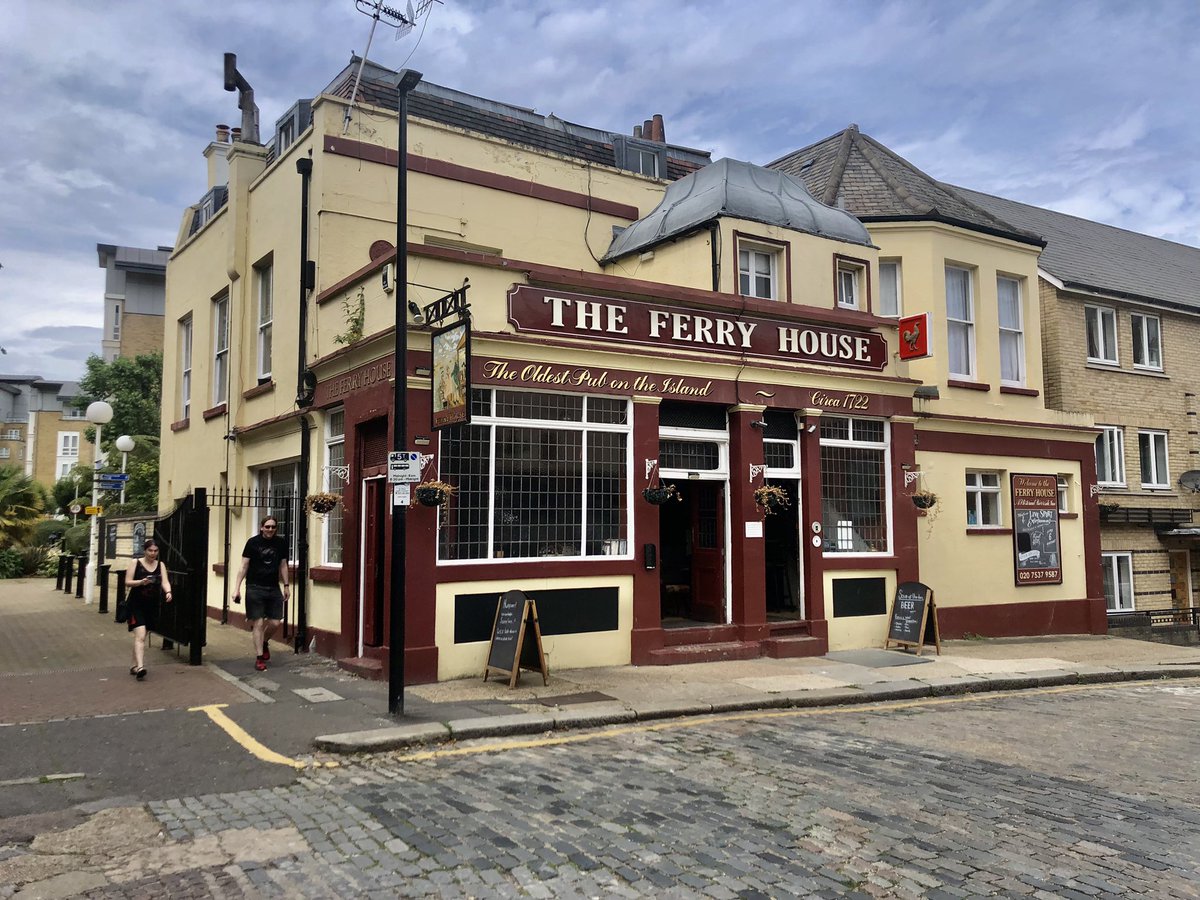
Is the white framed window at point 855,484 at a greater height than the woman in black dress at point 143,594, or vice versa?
the white framed window at point 855,484

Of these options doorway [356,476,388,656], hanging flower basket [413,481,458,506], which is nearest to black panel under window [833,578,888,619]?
hanging flower basket [413,481,458,506]

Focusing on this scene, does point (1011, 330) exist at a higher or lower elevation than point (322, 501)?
higher

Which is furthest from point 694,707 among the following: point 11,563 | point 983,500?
point 11,563

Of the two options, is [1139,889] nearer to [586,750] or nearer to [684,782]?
[684,782]

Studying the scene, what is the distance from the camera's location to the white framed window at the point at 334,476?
499 inches

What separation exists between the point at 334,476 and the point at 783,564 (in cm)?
735

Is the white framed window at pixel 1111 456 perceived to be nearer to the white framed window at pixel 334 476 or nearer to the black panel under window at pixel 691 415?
the black panel under window at pixel 691 415

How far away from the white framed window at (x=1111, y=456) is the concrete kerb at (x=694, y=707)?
30.3ft

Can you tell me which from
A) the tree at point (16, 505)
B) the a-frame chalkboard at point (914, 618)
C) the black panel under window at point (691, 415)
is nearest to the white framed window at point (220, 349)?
the black panel under window at point (691, 415)

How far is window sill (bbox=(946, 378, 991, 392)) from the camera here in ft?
53.5

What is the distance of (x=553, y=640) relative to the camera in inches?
443

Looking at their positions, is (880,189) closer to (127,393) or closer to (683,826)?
(683,826)

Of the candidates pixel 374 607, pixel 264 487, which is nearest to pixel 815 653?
pixel 374 607

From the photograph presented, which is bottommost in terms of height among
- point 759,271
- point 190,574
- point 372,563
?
point 190,574
